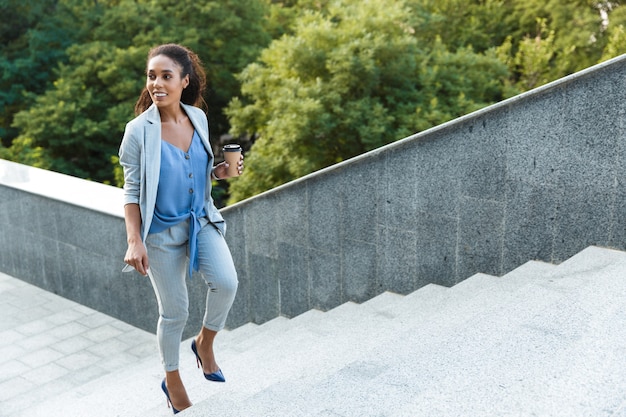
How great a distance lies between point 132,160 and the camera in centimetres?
357

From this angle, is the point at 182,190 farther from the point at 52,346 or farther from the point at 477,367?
the point at 52,346

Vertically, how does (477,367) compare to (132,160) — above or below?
below

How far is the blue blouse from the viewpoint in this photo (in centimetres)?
362

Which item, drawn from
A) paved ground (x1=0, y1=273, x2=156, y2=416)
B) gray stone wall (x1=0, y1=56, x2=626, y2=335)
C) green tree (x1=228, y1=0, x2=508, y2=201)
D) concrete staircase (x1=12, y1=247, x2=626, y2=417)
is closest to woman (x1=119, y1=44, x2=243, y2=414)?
concrete staircase (x1=12, y1=247, x2=626, y2=417)

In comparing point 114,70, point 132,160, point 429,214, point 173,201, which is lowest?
point 429,214

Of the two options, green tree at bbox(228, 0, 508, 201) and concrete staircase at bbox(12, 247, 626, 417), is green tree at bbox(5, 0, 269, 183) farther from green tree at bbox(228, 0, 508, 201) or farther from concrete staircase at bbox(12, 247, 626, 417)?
concrete staircase at bbox(12, 247, 626, 417)

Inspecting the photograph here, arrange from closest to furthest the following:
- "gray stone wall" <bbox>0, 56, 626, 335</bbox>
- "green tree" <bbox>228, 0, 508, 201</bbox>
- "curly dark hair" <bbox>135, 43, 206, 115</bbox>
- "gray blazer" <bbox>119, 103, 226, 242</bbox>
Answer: "gray blazer" <bbox>119, 103, 226, 242</bbox>
"curly dark hair" <bbox>135, 43, 206, 115</bbox>
"gray stone wall" <bbox>0, 56, 626, 335</bbox>
"green tree" <bbox>228, 0, 508, 201</bbox>

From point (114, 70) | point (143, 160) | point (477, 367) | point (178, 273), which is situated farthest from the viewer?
point (114, 70)

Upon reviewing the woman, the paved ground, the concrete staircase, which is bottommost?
the paved ground

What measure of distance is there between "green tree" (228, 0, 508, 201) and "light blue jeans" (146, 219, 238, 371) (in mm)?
7363

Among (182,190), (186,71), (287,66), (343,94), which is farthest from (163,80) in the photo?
(287,66)

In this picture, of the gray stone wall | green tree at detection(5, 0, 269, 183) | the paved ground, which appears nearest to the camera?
the gray stone wall

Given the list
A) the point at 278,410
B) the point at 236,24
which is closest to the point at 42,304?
the point at 278,410

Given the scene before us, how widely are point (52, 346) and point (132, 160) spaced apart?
382cm
